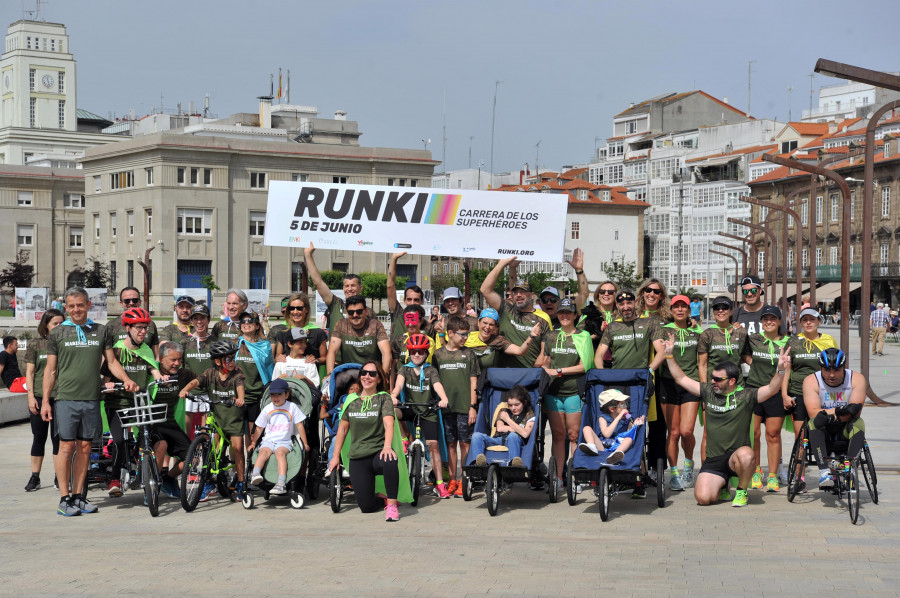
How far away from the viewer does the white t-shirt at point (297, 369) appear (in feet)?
37.3

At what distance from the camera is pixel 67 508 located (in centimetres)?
1047

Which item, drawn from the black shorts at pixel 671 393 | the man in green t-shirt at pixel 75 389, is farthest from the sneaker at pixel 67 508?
the black shorts at pixel 671 393

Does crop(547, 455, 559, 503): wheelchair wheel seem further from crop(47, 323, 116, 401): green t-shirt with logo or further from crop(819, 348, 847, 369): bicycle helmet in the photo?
crop(47, 323, 116, 401): green t-shirt with logo

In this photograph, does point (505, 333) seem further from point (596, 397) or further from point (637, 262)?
point (637, 262)

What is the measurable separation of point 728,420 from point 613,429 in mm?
1131

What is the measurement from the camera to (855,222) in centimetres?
8012

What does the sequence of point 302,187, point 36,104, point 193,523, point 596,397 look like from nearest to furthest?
point 193,523 → point 596,397 → point 302,187 → point 36,104

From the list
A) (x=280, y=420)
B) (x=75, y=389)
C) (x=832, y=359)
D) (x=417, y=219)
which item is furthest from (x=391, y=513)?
(x=832, y=359)

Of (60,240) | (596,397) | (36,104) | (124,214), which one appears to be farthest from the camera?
(36,104)

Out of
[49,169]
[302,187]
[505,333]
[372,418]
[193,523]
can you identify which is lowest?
[193,523]

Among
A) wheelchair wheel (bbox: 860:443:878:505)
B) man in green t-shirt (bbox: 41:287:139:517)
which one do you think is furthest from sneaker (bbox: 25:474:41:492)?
wheelchair wheel (bbox: 860:443:878:505)

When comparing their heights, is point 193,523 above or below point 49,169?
below

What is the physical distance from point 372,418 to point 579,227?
98.5m

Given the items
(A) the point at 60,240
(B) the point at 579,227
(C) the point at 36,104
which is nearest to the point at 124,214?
(A) the point at 60,240
